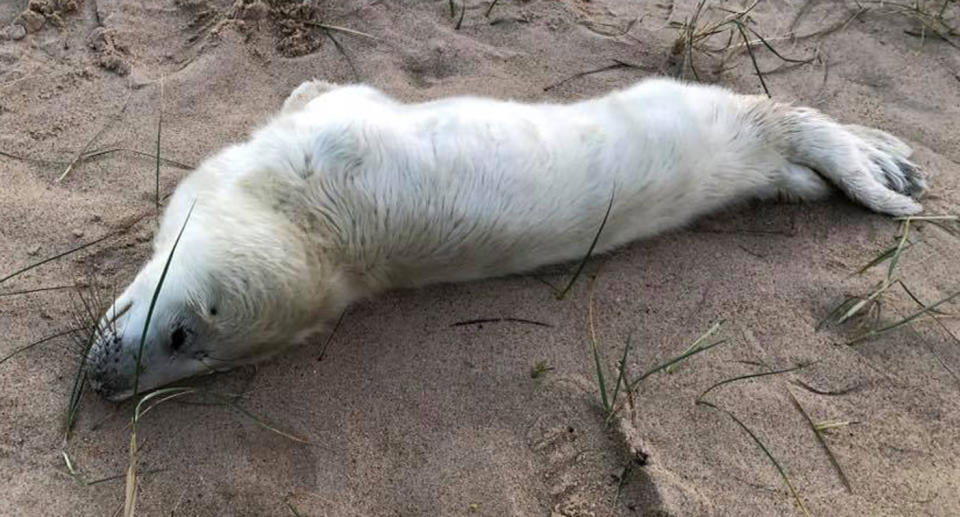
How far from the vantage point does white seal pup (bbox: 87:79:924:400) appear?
2.68 m

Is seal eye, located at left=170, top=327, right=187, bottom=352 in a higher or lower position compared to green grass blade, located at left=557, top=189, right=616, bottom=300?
lower

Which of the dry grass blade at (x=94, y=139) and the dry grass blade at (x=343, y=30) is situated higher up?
the dry grass blade at (x=343, y=30)

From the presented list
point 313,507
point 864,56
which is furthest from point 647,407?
point 864,56

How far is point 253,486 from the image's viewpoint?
248cm

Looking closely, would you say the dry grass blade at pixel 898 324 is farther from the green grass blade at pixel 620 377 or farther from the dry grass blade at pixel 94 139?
the dry grass blade at pixel 94 139

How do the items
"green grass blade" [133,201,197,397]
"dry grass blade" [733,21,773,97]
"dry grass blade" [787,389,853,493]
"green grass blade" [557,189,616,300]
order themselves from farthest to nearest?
1. "dry grass blade" [733,21,773,97]
2. "green grass blade" [557,189,616,300]
3. "dry grass blade" [787,389,853,493]
4. "green grass blade" [133,201,197,397]

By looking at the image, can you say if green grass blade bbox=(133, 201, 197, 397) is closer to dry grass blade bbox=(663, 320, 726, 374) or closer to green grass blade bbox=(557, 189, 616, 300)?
green grass blade bbox=(557, 189, 616, 300)

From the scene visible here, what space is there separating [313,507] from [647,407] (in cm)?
124

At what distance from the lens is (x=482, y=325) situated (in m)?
3.04

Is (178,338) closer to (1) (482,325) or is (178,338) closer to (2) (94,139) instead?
(1) (482,325)

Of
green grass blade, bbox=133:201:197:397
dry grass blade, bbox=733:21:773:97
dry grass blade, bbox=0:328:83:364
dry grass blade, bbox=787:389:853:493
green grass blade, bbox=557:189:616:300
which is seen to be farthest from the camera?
dry grass blade, bbox=733:21:773:97

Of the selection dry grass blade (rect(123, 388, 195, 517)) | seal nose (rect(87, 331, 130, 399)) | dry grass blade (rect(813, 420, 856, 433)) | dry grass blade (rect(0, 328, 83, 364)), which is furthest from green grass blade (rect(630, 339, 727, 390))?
dry grass blade (rect(0, 328, 83, 364))

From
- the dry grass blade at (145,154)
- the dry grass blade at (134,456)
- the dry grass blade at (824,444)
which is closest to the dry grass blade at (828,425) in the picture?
the dry grass blade at (824,444)

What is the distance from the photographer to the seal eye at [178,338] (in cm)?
266
